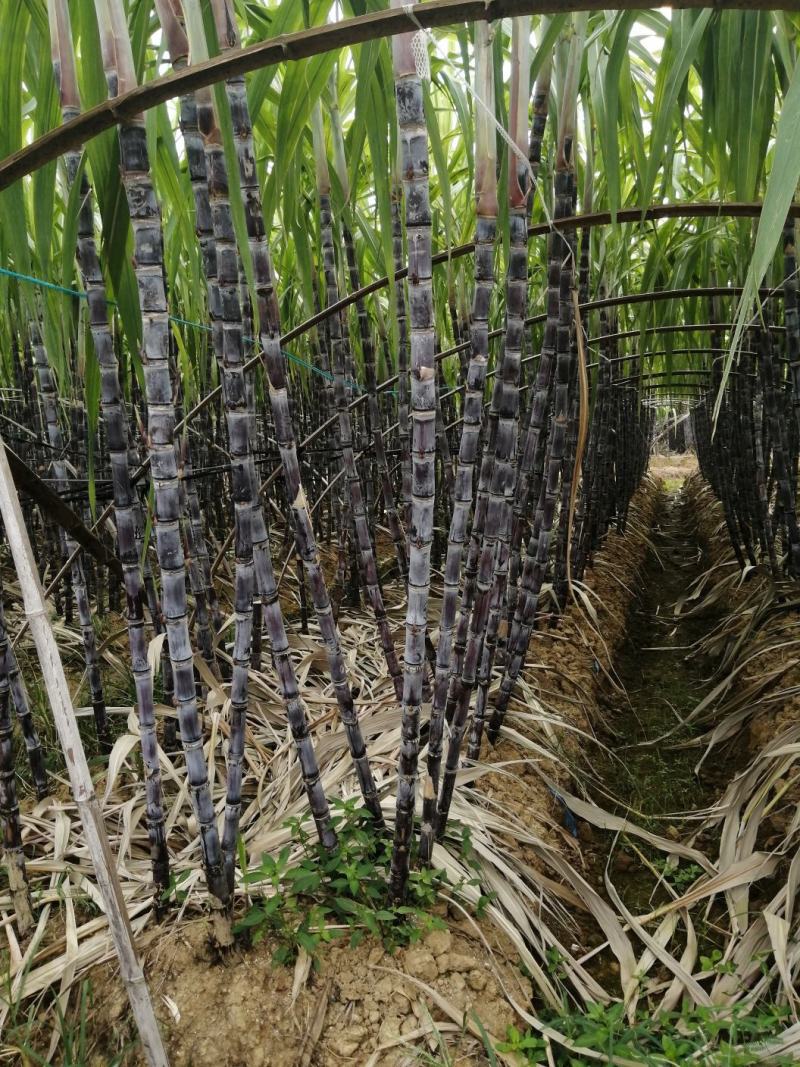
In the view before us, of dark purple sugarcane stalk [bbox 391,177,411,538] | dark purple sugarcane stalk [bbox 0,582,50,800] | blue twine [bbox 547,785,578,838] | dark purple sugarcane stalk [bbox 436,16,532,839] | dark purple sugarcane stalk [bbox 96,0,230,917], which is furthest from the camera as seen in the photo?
blue twine [bbox 547,785,578,838]

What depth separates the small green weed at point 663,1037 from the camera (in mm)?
729

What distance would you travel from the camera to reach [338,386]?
3.30ft

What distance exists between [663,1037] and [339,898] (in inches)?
14.3

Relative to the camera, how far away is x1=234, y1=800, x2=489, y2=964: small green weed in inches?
31.2

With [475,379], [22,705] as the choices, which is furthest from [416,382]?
[22,705]

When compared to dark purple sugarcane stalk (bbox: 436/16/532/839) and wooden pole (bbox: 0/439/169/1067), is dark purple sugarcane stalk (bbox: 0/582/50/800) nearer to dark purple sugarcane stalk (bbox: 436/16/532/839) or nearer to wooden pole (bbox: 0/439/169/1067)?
wooden pole (bbox: 0/439/169/1067)

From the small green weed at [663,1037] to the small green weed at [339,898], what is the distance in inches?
5.9

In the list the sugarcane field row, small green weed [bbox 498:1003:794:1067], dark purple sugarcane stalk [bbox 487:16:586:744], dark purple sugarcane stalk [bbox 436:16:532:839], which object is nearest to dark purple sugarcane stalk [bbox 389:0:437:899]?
the sugarcane field row

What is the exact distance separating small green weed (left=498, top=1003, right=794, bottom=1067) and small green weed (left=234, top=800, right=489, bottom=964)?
150 millimetres

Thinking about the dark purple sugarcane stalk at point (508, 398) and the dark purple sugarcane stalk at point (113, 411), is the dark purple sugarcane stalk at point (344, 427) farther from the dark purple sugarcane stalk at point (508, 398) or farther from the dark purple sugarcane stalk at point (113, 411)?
the dark purple sugarcane stalk at point (113, 411)

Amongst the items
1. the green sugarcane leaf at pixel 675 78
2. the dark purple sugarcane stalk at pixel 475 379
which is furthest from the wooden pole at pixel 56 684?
the green sugarcane leaf at pixel 675 78

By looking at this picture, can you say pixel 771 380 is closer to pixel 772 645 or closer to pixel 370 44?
pixel 772 645

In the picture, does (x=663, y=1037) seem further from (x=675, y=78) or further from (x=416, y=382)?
(x=675, y=78)

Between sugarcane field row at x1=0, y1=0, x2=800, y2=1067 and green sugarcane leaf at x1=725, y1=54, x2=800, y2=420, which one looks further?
sugarcane field row at x1=0, y1=0, x2=800, y2=1067
